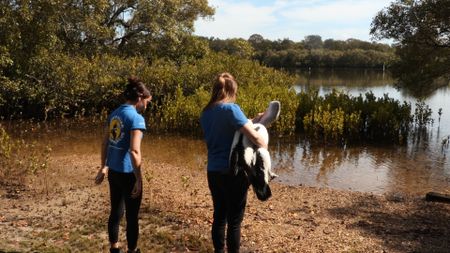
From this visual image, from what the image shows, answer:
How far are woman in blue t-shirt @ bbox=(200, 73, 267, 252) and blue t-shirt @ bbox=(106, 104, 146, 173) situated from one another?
64cm

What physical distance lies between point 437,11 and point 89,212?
12879 mm

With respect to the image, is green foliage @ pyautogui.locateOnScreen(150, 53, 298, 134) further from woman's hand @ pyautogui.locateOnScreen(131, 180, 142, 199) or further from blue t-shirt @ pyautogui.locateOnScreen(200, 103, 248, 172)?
blue t-shirt @ pyautogui.locateOnScreen(200, 103, 248, 172)

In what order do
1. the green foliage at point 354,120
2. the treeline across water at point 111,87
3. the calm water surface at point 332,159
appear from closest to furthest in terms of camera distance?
the calm water surface at point 332,159, the green foliage at point 354,120, the treeline across water at point 111,87

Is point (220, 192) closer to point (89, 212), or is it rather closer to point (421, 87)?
point (89, 212)

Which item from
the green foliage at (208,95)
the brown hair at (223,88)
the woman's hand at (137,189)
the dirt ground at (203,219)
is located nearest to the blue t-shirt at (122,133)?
the woman's hand at (137,189)

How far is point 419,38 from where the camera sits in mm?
15727

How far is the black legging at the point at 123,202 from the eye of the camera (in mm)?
4332

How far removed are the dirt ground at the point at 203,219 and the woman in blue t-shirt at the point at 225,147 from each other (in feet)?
4.49

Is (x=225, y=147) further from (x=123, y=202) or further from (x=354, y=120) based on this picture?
(x=354, y=120)

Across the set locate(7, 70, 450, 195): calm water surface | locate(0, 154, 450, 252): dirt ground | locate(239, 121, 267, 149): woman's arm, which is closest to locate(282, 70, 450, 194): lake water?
locate(7, 70, 450, 195): calm water surface

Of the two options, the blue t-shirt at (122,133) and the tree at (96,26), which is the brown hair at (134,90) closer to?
the blue t-shirt at (122,133)

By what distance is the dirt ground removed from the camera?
5496 mm

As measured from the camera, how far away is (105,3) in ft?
69.2

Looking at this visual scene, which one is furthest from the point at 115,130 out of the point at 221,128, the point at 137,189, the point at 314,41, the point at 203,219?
the point at 314,41
